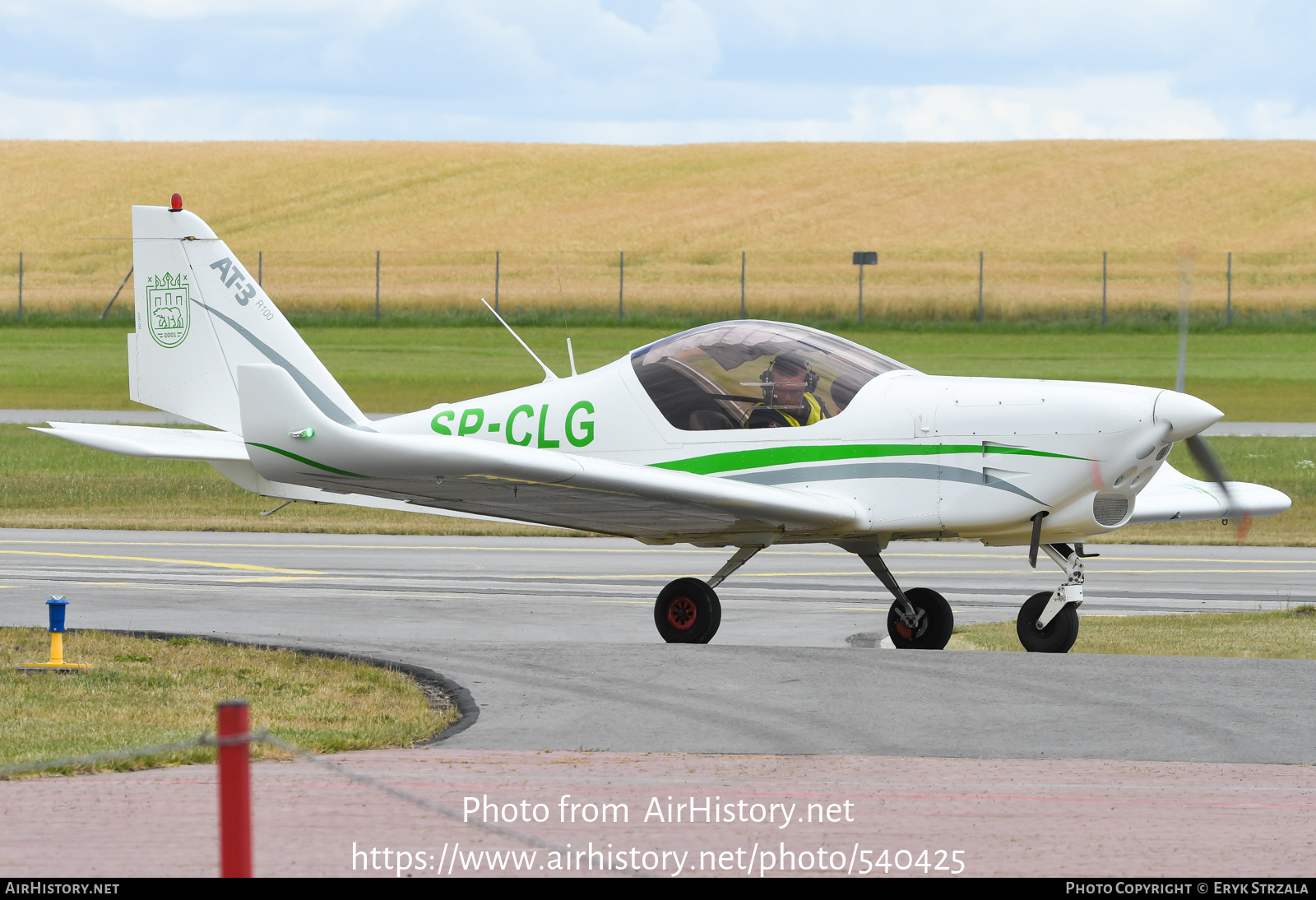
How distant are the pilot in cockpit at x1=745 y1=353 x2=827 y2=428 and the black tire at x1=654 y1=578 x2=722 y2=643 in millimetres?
1260

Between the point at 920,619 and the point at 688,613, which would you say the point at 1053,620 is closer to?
the point at 920,619

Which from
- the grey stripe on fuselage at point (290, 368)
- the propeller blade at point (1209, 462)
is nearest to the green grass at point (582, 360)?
the grey stripe on fuselage at point (290, 368)

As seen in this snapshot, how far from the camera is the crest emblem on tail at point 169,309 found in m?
14.1

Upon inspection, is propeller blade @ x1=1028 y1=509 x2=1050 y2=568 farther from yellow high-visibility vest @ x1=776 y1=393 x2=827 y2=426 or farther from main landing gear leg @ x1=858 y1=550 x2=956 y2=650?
yellow high-visibility vest @ x1=776 y1=393 x2=827 y2=426

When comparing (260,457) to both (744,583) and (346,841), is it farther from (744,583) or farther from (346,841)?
(744,583)

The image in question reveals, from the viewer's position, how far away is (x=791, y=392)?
11.6 meters

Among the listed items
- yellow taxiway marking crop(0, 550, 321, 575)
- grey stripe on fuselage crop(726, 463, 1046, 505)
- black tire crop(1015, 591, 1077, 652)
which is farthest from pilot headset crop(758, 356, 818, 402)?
yellow taxiway marking crop(0, 550, 321, 575)

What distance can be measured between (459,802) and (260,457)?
4.51 meters

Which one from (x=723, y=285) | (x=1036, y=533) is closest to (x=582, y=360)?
(x=723, y=285)

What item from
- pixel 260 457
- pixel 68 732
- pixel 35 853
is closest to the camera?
pixel 35 853

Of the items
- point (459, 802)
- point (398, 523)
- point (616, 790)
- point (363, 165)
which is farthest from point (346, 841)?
point (363, 165)

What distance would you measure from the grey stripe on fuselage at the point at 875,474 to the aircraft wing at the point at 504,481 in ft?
0.52

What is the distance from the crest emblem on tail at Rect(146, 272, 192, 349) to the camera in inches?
556

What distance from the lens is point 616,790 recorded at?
6.88 m
